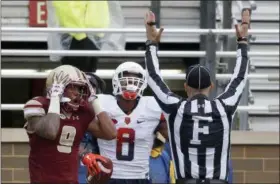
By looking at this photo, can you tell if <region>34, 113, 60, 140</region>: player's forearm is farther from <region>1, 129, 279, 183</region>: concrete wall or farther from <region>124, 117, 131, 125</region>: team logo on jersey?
<region>1, 129, 279, 183</region>: concrete wall

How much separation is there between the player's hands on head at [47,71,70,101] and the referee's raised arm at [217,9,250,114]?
42.4 inches

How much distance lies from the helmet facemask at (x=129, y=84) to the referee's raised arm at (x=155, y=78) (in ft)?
2.02

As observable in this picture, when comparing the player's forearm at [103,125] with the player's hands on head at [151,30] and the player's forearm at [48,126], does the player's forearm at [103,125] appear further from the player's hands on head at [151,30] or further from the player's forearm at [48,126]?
the player's hands on head at [151,30]

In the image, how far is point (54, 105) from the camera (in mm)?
6562

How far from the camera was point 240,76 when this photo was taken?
6730 mm

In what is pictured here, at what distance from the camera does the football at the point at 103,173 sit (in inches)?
271

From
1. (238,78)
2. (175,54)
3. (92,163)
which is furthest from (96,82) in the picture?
(175,54)

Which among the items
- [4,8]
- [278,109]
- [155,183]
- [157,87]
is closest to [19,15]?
[4,8]

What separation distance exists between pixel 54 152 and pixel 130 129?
3.08 ft

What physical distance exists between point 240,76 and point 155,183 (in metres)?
1.39

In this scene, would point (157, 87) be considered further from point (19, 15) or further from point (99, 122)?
point (19, 15)

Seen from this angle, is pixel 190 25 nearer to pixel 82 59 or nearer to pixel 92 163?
pixel 82 59

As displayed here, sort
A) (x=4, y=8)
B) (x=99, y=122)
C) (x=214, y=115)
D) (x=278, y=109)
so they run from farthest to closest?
(x=4, y=8) → (x=278, y=109) → (x=99, y=122) → (x=214, y=115)

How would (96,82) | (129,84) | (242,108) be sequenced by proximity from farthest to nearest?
(242,108) → (96,82) → (129,84)
